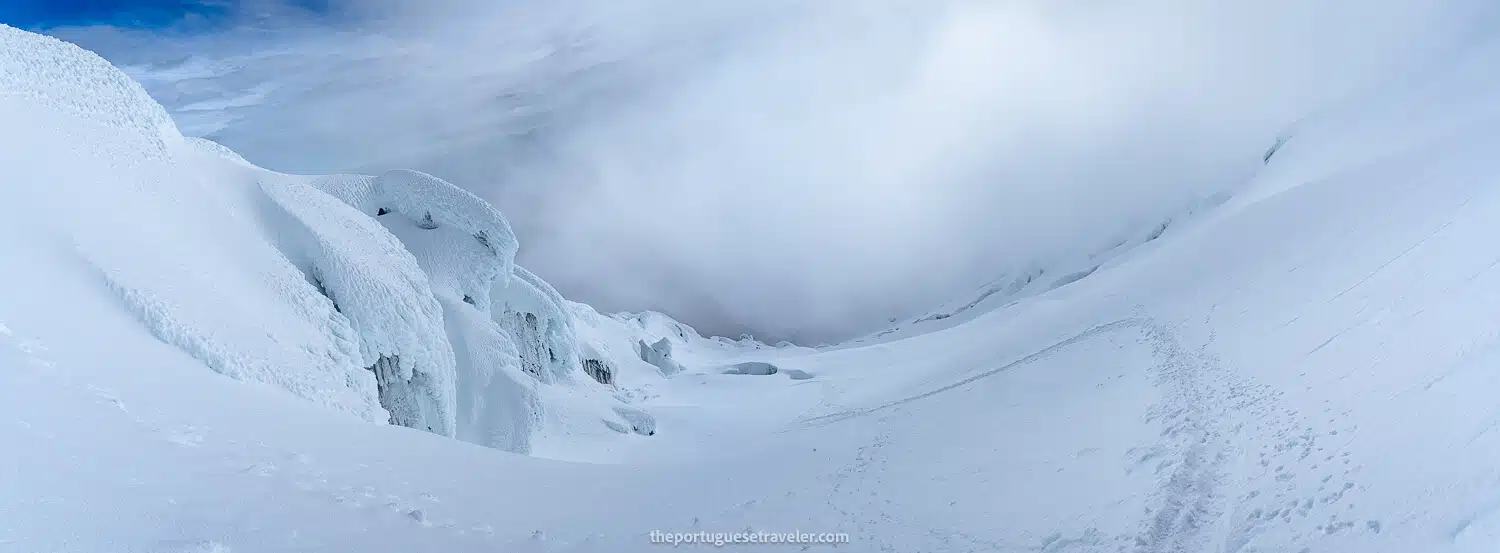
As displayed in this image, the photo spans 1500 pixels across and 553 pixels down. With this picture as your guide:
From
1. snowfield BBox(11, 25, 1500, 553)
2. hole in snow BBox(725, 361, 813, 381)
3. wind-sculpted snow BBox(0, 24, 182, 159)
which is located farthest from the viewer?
hole in snow BBox(725, 361, 813, 381)

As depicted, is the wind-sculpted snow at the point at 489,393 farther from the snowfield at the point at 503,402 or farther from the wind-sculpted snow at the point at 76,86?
the wind-sculpted snow at the point at 76,86

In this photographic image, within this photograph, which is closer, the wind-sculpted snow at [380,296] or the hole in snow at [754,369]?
the wind-sculpted snow at [380,296]

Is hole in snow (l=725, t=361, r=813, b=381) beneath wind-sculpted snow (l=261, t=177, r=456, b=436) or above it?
above

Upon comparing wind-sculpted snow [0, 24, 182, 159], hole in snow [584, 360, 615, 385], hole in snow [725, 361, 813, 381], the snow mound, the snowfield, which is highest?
the snow mound

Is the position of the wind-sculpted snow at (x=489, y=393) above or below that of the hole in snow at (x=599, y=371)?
below

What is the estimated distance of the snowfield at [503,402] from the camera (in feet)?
38.6

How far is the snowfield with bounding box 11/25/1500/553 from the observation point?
11.8m

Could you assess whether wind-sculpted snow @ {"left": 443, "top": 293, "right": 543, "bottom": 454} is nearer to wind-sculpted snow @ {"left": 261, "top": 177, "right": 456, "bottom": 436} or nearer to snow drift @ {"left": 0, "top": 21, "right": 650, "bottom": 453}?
snow drift @ {"left": 0, "top": 21, "right": 650, "bottom": 453}

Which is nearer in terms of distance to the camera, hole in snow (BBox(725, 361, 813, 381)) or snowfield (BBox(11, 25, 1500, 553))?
snowfield (BBox(11, 25, 1500, 553))

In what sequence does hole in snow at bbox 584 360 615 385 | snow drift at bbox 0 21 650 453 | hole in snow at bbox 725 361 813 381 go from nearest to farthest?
1. snow drift at bbox 0 21 650 453
2. hole in snow at bbox 584 360 615 385
3. hole in snow at bbox 725 361 813 381

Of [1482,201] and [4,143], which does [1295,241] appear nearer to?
[1482,201]

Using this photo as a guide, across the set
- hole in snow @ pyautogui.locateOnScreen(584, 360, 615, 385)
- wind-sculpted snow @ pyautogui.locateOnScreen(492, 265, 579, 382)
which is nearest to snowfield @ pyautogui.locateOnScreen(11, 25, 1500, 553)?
wind-sculpted snow @ pyautogui.locateOnScreen(492, 265, 579, 382)

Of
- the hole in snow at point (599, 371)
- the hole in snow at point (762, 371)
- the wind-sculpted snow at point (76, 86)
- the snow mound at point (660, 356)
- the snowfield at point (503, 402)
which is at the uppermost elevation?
the snow mound at point (660, 356)

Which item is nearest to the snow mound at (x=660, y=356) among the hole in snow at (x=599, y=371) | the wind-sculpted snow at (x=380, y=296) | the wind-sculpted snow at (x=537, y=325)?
the hole in snow at (x=599, y=371)
